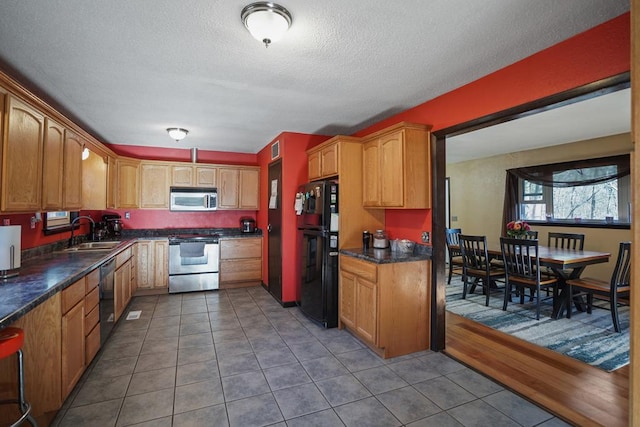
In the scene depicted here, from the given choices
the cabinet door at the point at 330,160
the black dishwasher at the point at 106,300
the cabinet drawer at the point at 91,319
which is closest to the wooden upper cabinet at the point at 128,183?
the black dishwasher at the point at 106,300

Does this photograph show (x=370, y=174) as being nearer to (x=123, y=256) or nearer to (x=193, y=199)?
(x=123, y=256)

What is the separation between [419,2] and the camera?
1.66 meters

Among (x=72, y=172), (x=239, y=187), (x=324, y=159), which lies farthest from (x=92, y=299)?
(x=239, y=187)

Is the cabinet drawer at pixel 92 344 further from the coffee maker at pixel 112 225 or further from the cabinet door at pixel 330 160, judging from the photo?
the cabinet door at pixel 330 160

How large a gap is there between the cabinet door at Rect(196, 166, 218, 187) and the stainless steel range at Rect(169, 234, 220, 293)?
958 mm

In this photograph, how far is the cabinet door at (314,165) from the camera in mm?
4010

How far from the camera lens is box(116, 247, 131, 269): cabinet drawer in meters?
3.58

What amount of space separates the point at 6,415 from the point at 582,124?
6.20 meters

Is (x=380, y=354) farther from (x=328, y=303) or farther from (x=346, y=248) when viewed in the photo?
(x=346, y=248)

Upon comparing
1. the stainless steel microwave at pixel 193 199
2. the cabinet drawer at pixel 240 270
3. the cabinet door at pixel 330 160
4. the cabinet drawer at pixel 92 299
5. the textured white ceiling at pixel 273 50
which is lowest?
the cabinet drawer at pixel 240 270

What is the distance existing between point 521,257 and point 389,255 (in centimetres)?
205

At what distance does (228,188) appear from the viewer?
5.58 metres

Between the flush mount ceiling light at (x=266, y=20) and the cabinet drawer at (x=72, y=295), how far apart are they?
2082mm

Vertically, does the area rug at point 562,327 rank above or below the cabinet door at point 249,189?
below
